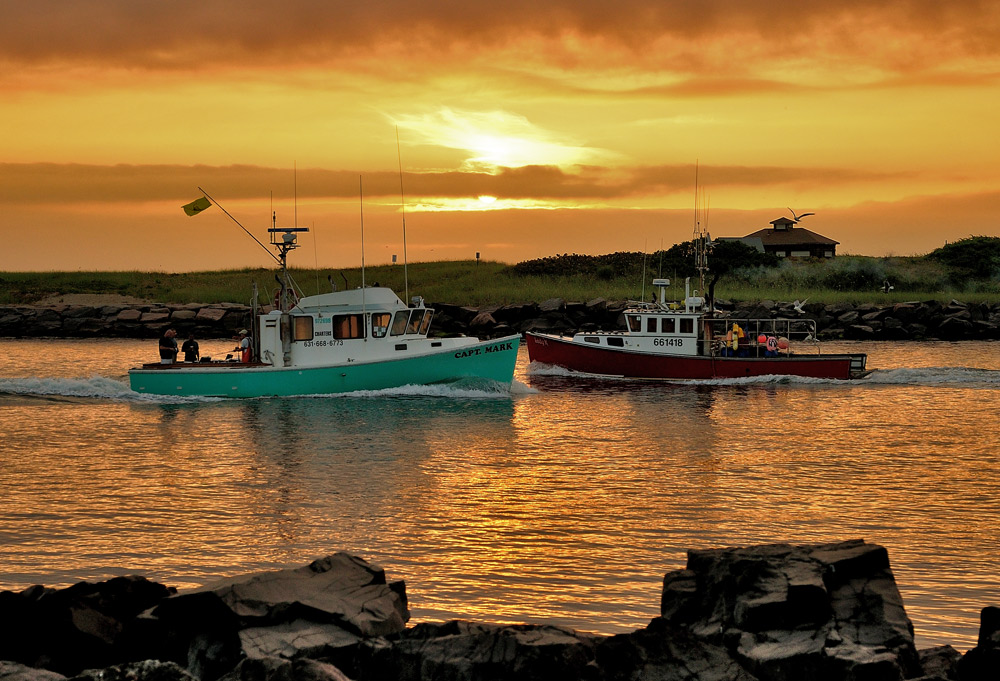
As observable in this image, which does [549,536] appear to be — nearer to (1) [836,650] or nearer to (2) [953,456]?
(1) [836,650]

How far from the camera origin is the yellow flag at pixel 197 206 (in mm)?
27484

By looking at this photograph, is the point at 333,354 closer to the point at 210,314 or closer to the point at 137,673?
the point at 137,673

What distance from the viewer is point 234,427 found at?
2516cm

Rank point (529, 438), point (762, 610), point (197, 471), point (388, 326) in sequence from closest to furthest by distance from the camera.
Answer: point (762, 610) → point (197, 471) → point (529, 438) → point (388, 326)

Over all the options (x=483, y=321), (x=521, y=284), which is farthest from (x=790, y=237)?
(x=483, y=321)

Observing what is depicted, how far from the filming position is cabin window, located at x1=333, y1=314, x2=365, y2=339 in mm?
28914

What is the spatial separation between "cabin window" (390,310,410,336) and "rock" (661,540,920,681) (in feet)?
70.1

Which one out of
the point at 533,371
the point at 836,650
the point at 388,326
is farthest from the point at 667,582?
the point at 533,371

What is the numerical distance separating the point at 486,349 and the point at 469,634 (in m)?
22.7

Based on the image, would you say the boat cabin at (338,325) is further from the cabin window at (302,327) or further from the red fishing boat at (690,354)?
the red fishing boat at (690,354)

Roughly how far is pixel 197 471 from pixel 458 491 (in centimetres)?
551

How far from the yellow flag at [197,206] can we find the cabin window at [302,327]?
3.94m

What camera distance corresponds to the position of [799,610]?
7.50 metres

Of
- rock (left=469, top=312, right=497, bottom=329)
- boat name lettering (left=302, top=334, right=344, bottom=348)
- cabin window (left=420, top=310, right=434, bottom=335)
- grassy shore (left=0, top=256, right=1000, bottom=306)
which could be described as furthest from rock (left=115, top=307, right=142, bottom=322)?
cabin window (left=420, top=310, right=434, bottom=335)
